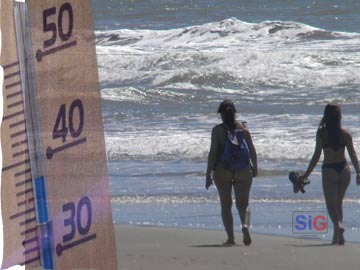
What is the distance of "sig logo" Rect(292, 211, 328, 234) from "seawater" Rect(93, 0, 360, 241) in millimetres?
94

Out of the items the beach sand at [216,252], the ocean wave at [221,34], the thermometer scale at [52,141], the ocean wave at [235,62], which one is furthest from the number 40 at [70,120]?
the ocean wave at [221,34]

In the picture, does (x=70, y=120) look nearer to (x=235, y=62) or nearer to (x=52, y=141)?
(x=52, y=141)

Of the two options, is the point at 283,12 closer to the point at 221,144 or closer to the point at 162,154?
the point at 162,154

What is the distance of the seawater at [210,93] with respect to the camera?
10008 millimetres

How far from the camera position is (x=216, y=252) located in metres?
7.11

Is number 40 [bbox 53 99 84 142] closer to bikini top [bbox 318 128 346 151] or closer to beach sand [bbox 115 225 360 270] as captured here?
beach sand [bbox 115 225 360 270]

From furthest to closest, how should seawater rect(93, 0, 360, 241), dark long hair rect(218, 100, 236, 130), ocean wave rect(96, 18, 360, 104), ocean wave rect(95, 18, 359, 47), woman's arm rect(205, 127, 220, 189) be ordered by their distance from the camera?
ocean wave rect(95, 18, 359, 47) → ocean wave rect(96, 18, 360, 104) → seawater rect(93, 0, 360, 241) → woman's arm rect(205, 127, 220, 189) → dark long hair rect(218, 100, 236, 130)

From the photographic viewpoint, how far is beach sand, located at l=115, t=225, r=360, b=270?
21.2 feet

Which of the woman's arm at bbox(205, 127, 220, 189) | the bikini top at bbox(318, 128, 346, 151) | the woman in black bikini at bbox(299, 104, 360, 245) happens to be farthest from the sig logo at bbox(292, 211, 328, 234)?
the woman's arm at bbox(205, 127, 220, 189)

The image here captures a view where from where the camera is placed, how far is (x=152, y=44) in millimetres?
34625

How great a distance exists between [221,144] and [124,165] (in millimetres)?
5989

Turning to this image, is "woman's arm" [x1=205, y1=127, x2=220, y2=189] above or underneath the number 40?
underneath

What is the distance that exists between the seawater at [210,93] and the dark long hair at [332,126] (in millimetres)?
786

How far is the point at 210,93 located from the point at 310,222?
591 inches
